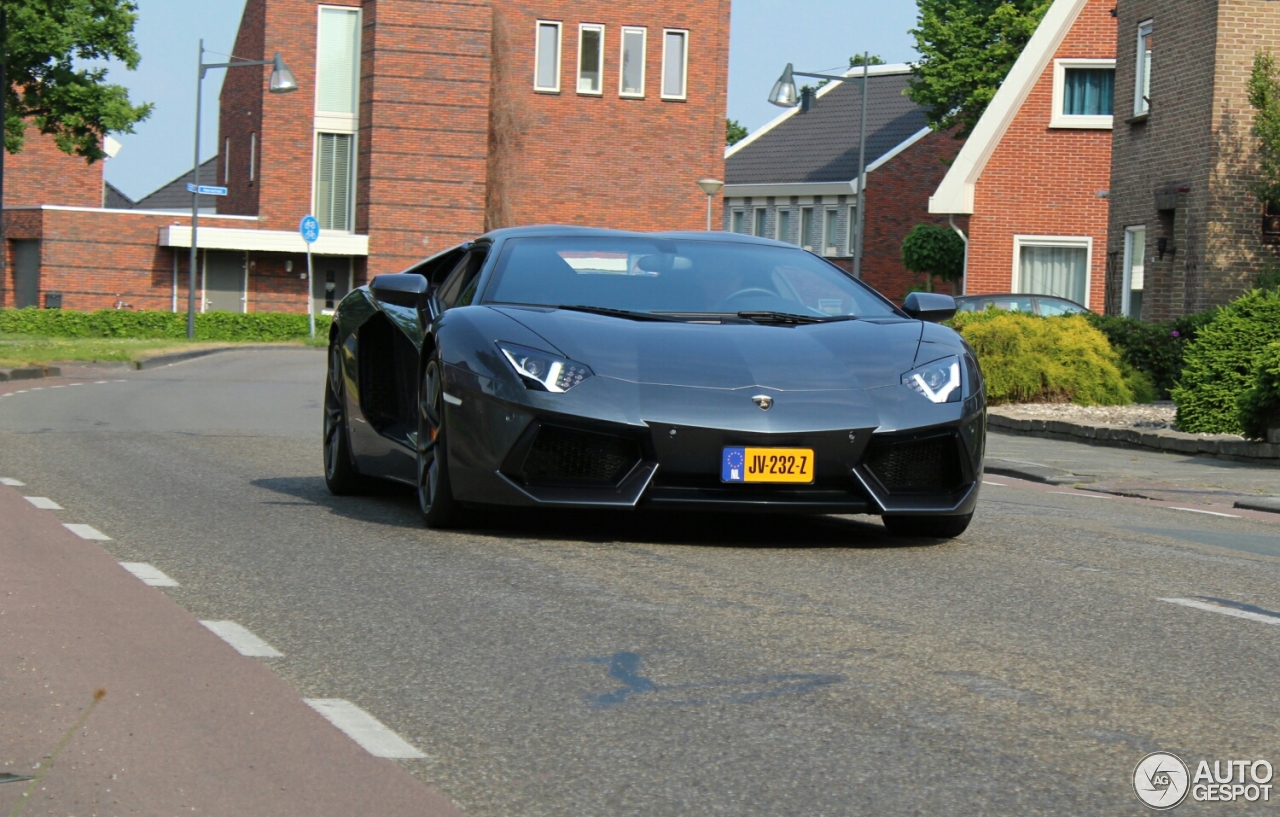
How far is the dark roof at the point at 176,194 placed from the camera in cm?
8181

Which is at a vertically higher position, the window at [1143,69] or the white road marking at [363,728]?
the window at [1143,69]

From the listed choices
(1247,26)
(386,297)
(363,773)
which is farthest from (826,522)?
(1247,26)

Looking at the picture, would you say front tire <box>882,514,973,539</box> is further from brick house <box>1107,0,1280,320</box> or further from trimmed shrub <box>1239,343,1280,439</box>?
brick house <box>1107,0,1280,320</box>

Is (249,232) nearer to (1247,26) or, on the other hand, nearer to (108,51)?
(108,51)

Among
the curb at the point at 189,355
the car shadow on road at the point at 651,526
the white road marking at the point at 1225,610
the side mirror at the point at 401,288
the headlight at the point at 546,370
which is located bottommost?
the curb at the point at 189,355

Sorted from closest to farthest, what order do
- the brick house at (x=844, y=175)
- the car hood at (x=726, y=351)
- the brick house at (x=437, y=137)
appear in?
the car hood at (x=726, y=351), the brick house at (x=844, y=175), the brick house at (x=437, y=137)

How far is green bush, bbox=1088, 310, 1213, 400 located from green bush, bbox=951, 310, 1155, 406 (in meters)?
0.91

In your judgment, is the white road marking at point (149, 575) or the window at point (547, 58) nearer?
the white road marking at point (149, 575)

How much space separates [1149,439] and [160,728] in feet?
44.0

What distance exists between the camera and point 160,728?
4.56 metres

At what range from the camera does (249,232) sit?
196 feet

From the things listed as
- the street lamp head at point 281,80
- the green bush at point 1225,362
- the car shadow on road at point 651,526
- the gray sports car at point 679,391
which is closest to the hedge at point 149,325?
the street lamp head at point 281,80

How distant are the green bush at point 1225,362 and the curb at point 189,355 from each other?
67.4ft

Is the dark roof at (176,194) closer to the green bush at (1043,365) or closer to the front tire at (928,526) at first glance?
the green bush at (1043,365)
